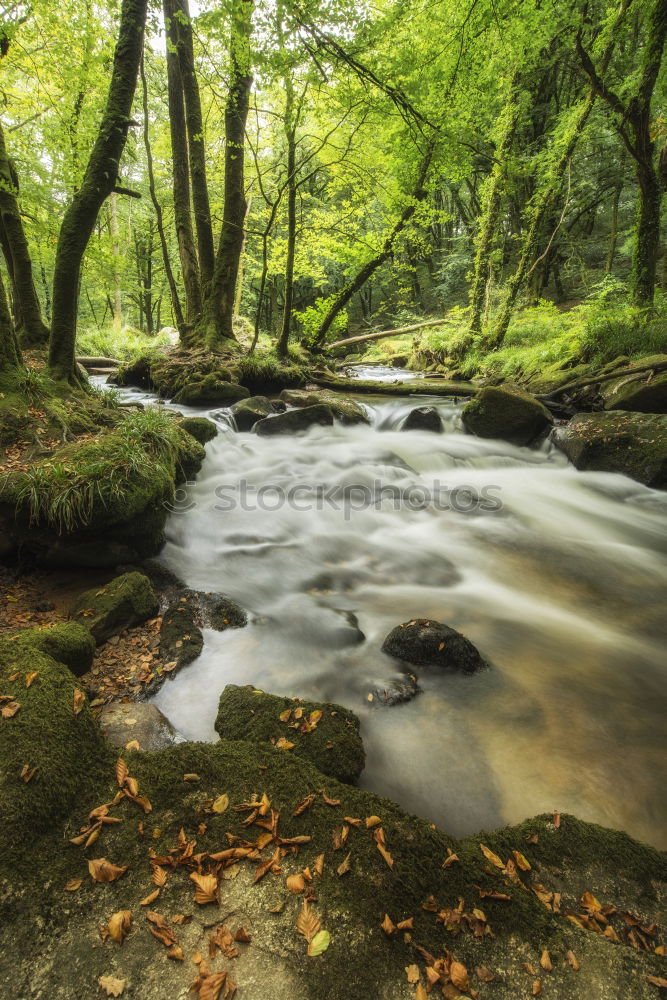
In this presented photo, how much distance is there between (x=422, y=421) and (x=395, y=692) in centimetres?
718

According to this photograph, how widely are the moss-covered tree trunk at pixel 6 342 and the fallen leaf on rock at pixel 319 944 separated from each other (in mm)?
6165

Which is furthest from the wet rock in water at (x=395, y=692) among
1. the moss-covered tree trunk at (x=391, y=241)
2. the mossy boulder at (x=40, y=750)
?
the moss-covered tree trunk at (x=391, y=241)

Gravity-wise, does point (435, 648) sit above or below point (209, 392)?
below

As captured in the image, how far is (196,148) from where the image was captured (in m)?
11.1

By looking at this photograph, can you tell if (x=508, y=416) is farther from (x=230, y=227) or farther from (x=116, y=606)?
(x=230, y=227)

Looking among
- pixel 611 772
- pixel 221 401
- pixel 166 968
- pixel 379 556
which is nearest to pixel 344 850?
pixel 166 968

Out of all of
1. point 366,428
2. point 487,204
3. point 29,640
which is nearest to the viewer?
point 29,640

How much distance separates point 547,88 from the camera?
1628 cm

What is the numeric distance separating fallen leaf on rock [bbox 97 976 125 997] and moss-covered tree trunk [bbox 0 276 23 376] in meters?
5.87

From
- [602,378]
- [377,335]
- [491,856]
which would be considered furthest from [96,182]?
[377,335]

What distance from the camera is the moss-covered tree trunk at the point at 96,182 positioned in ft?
17.7

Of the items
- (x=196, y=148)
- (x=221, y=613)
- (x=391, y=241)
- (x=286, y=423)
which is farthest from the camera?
(x=391, y=241)

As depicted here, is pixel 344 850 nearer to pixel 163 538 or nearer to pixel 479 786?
pixel 479 786

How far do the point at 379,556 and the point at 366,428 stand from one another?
476 centimetres
